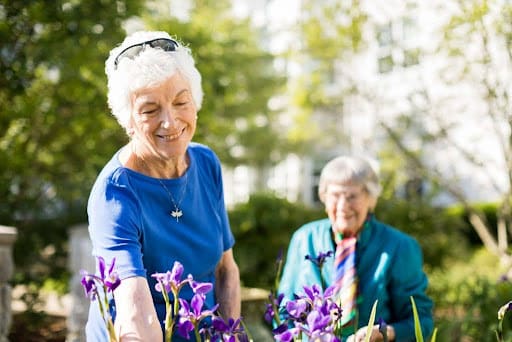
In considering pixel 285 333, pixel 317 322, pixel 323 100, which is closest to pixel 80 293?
pixel 285 333

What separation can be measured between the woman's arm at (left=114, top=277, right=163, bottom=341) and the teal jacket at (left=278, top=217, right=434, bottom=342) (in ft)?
3.86

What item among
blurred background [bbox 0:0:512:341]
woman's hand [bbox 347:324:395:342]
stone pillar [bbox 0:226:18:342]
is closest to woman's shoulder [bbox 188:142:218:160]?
woman's hand [bbox 347:324:395:342]

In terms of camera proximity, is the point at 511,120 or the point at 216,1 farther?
the point at 216,1

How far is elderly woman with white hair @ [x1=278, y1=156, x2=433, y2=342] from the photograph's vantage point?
9.64 ft

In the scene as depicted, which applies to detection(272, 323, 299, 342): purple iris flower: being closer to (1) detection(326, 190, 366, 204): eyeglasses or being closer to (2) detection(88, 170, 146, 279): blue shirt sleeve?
(2) detection(88, 170, 146, 279): blue shirt sleeve

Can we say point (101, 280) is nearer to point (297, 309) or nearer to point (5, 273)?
point (297, 309)

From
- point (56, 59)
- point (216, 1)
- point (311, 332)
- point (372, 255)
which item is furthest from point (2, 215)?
point (216, 1)

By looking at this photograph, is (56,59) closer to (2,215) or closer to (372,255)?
(2,215)

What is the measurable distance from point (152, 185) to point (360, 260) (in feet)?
4.02

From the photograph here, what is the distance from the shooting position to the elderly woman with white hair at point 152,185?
195cm

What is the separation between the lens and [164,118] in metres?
2.04

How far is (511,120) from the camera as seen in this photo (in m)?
6.13

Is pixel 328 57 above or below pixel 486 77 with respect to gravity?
above

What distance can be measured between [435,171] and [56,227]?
3.95 meters
